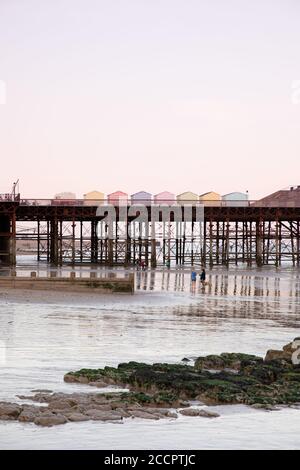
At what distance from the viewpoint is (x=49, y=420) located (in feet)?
38.6

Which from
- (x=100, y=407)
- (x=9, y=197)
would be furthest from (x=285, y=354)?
(x=9, y=197)

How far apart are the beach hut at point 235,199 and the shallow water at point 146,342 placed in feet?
80.4

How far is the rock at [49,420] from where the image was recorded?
1174 centimetres

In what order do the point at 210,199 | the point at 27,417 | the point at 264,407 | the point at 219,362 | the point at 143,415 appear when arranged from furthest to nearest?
the point at 210,199 → the point at 219,362 → the point at 264,407 → the point at 143,415 → the point at 27,417

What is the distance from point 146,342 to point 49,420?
8989 millimetres

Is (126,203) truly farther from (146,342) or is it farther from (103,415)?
(103,415)

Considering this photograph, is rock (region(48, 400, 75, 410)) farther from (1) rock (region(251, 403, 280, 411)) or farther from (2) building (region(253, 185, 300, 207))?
(2) building (region(253, 185, 300, 207))

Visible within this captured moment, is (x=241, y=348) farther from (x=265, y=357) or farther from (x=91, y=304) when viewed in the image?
(x=91, y=304)

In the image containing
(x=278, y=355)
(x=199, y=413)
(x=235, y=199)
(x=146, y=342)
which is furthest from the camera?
(x=235, y=199)

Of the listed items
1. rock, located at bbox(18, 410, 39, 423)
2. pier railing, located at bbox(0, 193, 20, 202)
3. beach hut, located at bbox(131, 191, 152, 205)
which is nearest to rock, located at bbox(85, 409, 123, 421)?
rock, located at bbox(18, 410, 39, 423)

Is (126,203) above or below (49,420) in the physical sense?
above

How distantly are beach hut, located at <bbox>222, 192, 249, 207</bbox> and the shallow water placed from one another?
24.5 metres

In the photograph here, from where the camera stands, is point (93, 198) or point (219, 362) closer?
point (219, 362)

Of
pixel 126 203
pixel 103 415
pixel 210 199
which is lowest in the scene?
pixel 103 415
